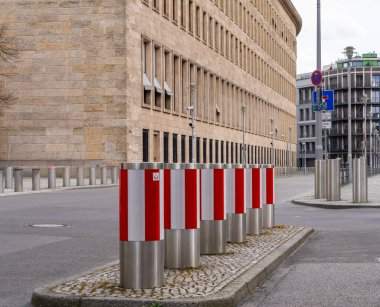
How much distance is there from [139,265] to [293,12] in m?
110

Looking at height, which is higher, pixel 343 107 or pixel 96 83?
pixel 343 107

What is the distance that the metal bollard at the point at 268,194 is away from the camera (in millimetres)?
11373

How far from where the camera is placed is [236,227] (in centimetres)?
987

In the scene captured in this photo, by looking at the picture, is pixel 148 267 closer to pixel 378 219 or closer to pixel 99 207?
pixel 378 219

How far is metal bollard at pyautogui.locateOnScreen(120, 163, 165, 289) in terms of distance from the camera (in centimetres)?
647

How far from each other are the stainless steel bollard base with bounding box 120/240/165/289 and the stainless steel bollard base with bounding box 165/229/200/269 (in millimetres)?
940

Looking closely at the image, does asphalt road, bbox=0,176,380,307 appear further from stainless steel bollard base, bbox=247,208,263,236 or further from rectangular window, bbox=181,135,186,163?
rectangular window, bbox=181,135,186,163

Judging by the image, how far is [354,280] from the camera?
7723 millimetres

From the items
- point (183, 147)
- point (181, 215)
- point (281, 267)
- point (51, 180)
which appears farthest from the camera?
point (183, 147)

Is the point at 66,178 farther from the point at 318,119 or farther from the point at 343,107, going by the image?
the point at 343,107

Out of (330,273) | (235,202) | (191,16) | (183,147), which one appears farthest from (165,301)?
(191,16)

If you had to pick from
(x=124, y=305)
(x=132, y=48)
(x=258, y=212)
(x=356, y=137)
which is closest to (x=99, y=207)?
(x=258, y=212)

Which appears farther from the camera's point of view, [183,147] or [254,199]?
[183,147]

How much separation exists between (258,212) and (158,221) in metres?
4.54
